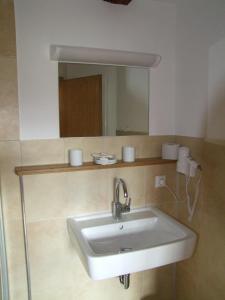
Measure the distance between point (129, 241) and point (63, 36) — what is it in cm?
130

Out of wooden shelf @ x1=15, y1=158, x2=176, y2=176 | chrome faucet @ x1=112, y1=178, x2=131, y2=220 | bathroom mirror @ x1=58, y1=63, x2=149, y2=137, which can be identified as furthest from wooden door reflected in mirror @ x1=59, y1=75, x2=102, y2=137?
chrome faucet @ x1=112, y1=178, x2=131, y2=220

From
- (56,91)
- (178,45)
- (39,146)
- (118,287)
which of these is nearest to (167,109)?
(178,45)

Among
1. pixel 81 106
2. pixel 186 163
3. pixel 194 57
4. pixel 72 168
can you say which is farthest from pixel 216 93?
pixel 72 168

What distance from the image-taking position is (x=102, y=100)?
1.50m

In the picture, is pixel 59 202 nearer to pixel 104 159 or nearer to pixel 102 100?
pixel 104 159

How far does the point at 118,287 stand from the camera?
1632mm

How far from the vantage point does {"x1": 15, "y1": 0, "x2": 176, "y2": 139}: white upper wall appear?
1.31 meters

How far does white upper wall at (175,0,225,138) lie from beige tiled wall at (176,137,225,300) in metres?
0.11

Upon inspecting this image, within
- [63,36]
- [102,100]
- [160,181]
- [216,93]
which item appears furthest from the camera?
[160,181]

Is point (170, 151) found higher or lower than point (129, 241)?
higher

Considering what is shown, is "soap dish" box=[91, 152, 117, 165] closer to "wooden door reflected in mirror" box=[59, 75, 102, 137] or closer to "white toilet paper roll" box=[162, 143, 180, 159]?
→ "wooden door reflected in mirror" box=[59, 75, 102, 137]

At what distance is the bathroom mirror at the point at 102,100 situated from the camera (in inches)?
55.6

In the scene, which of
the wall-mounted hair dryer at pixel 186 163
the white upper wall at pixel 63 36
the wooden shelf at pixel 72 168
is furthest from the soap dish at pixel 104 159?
the wall-mounted hair dryer at pixel 186 163

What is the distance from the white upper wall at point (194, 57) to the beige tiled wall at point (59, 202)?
0.24 meters
